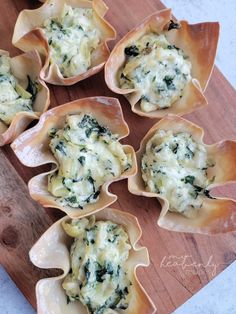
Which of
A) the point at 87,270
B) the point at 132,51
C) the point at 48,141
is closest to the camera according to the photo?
the point at 87,270

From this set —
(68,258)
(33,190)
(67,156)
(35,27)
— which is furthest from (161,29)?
(68,258)

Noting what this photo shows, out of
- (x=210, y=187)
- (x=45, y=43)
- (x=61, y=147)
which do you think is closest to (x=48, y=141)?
(x=61, y=147)

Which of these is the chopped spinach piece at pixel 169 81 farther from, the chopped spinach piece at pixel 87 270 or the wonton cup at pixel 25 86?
the chopped spinach piece at pixel 87 270

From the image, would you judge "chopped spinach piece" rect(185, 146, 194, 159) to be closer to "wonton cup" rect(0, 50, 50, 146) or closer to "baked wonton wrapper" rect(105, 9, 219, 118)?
"baked wonton wrapper" rect(105, 9, 219, 118)

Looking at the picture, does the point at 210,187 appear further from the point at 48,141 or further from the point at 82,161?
the point at 48,141

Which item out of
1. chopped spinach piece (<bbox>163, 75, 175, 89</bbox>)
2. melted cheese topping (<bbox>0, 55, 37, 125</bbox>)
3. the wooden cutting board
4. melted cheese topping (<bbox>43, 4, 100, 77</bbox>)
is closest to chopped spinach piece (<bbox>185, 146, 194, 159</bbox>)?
the wooden cutting board

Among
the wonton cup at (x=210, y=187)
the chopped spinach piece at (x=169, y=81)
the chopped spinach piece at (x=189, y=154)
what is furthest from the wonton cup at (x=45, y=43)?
the chopped spinach piece at (x=189, y=154)
